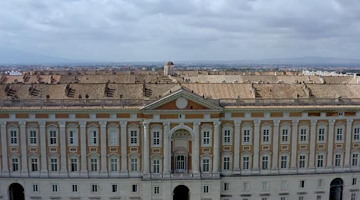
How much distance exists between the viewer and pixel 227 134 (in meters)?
53.9

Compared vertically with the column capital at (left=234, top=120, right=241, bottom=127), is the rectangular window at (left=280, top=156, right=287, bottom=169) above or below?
below

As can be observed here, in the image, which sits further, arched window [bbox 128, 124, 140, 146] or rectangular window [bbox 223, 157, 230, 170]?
rectangular window [bbox 223, 157, 230, 170]

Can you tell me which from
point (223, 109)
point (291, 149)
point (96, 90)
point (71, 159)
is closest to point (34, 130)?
point (71, 159)

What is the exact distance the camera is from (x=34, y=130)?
5256cm

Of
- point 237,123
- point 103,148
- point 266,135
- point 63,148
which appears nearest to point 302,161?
point 266,135

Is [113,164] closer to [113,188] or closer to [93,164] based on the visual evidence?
[93,164]

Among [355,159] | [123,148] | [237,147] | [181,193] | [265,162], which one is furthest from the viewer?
[355,159]

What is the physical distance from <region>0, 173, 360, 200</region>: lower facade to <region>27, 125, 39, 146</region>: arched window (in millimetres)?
4875

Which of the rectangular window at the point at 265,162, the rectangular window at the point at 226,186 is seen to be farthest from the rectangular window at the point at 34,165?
the rectangular window at the point at 265,162

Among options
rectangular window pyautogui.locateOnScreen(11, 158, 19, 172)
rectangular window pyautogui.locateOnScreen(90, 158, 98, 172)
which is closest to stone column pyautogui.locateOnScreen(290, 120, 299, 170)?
rectangular window pyautogui.locateOnScreen(90, 158, 98, 172)

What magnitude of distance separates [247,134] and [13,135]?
30419 millimetres

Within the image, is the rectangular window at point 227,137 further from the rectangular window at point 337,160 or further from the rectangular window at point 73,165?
the rectangular window at point 73,165

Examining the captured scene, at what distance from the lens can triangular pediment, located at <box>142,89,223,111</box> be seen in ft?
169

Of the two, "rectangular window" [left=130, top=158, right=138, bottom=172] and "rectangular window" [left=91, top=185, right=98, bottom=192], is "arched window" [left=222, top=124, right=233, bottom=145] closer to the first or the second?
"rectangular window" [left=130, top=158, right=138, bottom=172]
